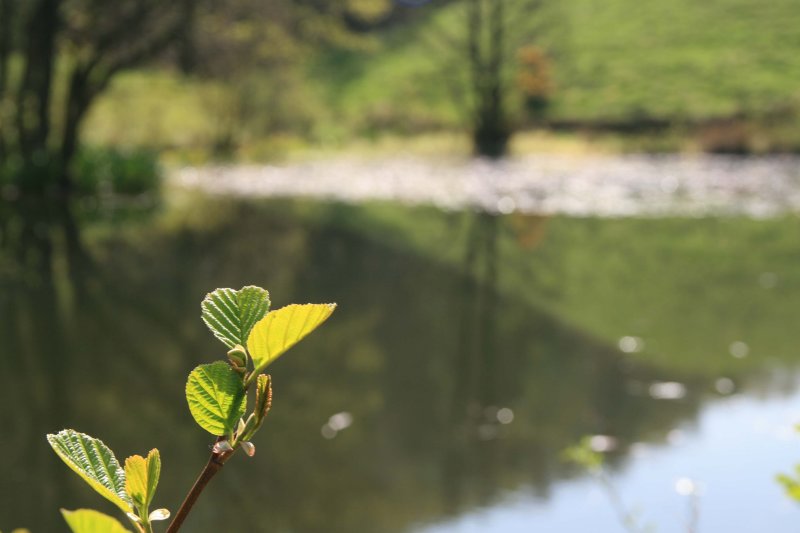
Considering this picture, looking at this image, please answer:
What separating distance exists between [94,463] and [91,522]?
0.45 ft

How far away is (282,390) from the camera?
492 cm

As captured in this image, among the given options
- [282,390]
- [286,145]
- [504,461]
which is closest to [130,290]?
[282,390]

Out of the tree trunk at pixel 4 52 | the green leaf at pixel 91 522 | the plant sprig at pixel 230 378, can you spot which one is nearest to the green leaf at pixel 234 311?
the plant sprig at pixel 230 378

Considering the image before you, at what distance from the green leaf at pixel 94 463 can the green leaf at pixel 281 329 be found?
11cm

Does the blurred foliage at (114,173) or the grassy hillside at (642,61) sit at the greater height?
the blurred foliage at (114,173)

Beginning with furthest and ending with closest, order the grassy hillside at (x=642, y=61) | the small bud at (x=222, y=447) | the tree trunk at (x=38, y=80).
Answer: the grassy hillside at (x=642, y=61) → the tree trunk at (x=38, y=80) → the small bud at (x=222, y=447)

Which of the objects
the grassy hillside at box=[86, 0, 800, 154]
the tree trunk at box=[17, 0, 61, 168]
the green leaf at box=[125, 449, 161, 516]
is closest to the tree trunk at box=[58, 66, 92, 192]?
the tree trunk at box=[17, 0, 61, 168]

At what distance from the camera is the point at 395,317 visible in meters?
6.68

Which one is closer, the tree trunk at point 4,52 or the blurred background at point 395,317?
the blurred background at point 395,317

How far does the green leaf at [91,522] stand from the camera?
0.44 meters

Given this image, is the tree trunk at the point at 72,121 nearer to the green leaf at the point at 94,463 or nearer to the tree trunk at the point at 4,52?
the tree trunk at the point at 4,52

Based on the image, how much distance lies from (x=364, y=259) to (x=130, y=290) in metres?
2.63

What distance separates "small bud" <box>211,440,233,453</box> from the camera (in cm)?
54

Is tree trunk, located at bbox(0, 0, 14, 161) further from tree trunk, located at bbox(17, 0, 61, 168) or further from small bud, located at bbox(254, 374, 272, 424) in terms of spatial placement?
small bud, located at bbox(254, 374, 272, 424)
